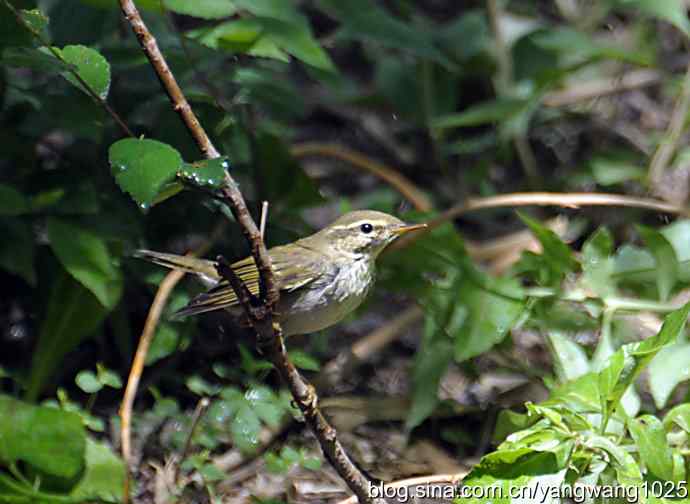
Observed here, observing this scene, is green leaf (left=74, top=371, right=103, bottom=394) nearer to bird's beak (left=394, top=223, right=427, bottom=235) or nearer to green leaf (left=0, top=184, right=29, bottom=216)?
green leaf (left=0, top=184, right=29, bottom=216)

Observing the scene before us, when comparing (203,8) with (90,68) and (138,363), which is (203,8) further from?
(138,363)

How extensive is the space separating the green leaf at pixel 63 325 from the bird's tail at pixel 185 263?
1.06 feet

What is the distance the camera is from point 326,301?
324 cm

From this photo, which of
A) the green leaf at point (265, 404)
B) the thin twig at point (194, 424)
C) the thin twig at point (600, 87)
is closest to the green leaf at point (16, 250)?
the thin twig at point (194, 424)

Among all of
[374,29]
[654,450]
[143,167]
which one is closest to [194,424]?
[143,167]

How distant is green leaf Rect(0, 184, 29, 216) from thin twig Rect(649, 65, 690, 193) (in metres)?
2.55

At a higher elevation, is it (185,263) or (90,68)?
(90,68)

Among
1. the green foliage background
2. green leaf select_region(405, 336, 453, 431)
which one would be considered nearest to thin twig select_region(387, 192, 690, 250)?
the green foliage background

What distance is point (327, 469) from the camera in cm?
366

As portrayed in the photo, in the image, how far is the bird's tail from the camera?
3.36 m

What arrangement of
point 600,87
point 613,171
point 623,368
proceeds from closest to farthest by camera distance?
point 623,368 < point 613,171 < point 600,87

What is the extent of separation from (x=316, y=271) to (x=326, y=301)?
3.8 inches

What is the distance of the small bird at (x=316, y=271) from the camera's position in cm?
318

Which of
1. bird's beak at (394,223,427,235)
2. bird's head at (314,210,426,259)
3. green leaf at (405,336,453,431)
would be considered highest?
bird's beak at (394,223,427,235)
